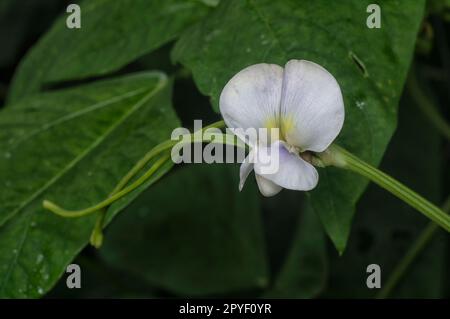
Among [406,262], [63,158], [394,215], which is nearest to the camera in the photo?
[63,158]

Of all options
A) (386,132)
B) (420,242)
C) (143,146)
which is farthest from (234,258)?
(386,132)

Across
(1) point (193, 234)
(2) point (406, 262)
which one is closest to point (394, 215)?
(2) point (406, 262)

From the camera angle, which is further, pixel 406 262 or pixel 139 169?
pixel 406 262

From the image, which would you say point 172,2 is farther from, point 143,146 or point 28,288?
point 28,288

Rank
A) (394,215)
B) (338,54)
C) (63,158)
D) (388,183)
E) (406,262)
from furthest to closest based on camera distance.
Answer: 1. (394,215)
2. (406,262)
3. (63,158)
4. (338,54)
5. (388,183)

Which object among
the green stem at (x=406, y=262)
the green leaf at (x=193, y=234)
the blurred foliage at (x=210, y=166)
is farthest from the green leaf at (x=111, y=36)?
the green stem at (x=406, y=262)

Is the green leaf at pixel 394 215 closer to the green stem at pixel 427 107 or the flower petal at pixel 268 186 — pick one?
the green stem at pixel 427 107

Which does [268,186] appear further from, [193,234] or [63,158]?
[193,234]

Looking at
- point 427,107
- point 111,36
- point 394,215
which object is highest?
point 111,36
